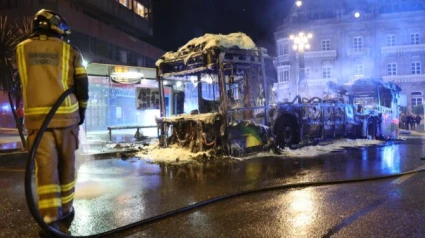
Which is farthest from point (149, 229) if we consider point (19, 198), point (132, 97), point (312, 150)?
point (132, 97)

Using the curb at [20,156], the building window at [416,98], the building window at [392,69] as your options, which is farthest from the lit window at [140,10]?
the curb at [20,156]

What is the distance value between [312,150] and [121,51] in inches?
1020

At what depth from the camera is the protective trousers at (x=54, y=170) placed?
11.8 ft

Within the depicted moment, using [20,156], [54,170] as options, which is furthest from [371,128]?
[54,170]

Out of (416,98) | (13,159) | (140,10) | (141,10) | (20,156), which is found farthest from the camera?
(141,10)

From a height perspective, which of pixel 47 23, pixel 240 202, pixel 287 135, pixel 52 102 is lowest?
pixel 240 202

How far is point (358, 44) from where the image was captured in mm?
42875

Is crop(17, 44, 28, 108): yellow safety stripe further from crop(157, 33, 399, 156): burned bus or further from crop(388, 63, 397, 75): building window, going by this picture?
crop(388, 63, 397, 75): building window

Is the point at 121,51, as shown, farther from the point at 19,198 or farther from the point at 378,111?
the point at 19,198

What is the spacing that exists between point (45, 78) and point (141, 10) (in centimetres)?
4168

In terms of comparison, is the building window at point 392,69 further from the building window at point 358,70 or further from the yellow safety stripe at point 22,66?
the yellow safety stripe at point 22,66

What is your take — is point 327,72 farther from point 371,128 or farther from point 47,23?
point 47,23

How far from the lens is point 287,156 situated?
9.27m

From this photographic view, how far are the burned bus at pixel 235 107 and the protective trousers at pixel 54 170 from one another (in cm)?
522
